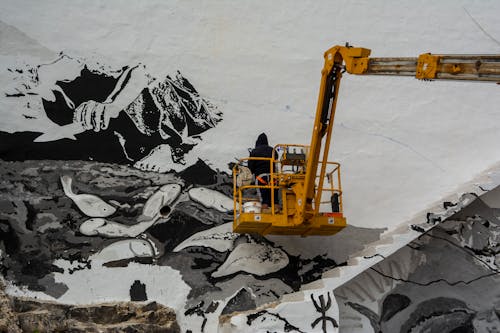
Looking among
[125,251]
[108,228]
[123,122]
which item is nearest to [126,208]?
[108,228]

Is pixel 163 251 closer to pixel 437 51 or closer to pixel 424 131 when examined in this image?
pixel 424 131

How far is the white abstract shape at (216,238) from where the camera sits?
1142 cm

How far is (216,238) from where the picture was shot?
11484mm

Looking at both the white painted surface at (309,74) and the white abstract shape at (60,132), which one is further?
the white painted surface at (309,74)

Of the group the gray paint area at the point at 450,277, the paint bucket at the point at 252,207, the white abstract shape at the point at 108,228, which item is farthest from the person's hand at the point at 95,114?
the gray paint area at the point at 450,277

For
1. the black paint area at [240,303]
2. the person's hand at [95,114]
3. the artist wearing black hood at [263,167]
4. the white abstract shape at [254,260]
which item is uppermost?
the person's hand at [95,114]

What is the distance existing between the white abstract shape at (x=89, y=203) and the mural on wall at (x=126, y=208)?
0.02 meters

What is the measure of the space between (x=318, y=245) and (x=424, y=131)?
285 cm

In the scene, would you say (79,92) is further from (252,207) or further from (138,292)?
(252,207)

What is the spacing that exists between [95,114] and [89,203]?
1495 mm

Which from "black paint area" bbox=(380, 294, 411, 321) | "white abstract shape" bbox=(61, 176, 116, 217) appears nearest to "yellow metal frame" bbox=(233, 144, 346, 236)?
"black paint area" bbox=(380, 294, 411, 321)

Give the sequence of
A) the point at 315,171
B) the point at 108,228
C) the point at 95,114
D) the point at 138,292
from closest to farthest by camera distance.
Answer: the point at 315,171 → the point at 138,292 → the point at 108,228 → the point at 95,114

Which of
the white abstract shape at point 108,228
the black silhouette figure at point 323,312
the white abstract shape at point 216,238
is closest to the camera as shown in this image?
the black silhouette figure at point 323,312

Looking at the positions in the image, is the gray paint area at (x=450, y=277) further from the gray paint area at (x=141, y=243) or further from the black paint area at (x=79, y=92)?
the black paint area at (x=79, y=92)
